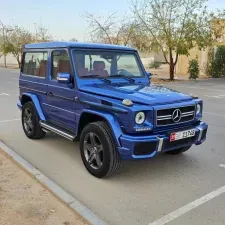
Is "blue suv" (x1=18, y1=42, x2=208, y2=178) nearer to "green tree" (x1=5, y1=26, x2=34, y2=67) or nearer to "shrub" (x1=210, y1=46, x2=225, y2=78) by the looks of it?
"shrub" (x1=210, y1=46, x2=225, y2=78)

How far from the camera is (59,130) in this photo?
488 centimetres

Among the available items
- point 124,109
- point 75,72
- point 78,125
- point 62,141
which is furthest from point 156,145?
point 62,141

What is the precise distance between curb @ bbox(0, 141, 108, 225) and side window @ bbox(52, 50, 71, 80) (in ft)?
4.95

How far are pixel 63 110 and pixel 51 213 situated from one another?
197cm

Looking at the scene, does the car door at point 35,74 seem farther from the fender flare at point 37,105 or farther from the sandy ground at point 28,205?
the sandy ground at point 28,205

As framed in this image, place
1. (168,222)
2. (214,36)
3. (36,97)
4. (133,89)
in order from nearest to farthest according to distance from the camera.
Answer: (168,222) < (133,89) < (36,97) < (214,36)

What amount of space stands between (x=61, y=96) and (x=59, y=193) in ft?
5.63

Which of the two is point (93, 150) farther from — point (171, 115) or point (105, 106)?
point (171, 115)

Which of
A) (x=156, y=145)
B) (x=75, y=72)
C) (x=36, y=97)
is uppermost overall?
(x=75, y=72)

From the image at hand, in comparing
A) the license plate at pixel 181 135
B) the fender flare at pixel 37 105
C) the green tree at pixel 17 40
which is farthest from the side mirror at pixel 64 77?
the green tree at pixel 17 40

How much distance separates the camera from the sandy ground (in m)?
3.06

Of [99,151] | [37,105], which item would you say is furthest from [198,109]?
[37,105]

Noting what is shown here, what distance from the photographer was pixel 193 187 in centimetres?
389

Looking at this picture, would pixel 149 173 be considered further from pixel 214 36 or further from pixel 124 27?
pixel 124 27
